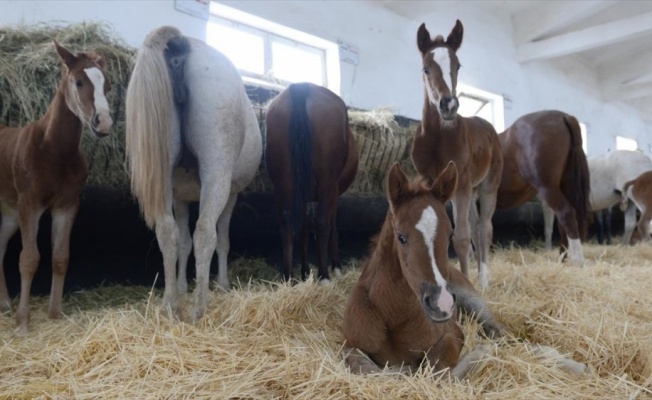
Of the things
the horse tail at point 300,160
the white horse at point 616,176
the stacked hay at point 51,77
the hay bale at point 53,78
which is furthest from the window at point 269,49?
the white horse at point 616,176

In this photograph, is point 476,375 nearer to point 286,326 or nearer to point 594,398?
point 594,398

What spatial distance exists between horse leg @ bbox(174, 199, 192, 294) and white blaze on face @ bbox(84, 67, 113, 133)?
0.84 metres

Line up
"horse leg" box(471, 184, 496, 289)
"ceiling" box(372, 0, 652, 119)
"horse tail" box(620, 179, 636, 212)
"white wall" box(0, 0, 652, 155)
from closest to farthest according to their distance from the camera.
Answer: "horse leg" box(471, 184, 496, 289), "white wall" box(0, 0, 652, 155), "horse tail" box(620, 179, 636, 212), "ceiling" box(372, 0, 652, 119)

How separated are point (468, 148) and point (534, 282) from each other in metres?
1.02

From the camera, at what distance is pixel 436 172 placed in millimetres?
3266

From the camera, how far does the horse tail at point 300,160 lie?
124 inches

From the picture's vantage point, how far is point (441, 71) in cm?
311

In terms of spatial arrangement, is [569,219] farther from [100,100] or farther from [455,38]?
[100,100]

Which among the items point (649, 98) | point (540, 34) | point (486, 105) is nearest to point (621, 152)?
point (486, 105)

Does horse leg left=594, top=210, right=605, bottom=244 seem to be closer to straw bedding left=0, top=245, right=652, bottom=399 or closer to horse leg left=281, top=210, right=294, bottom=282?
straw bedding left=0, top=245, right=652, bottom=399

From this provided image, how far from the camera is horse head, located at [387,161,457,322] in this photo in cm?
160

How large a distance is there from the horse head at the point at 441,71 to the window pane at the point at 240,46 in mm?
2930

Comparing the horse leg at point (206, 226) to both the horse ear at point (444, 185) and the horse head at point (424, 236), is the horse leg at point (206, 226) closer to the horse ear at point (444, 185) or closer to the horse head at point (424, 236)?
the horse head at point (424, 236)

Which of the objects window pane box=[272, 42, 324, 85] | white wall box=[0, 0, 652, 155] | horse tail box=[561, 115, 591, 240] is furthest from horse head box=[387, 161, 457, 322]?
window pane box=[272, 42, 324, 85]
